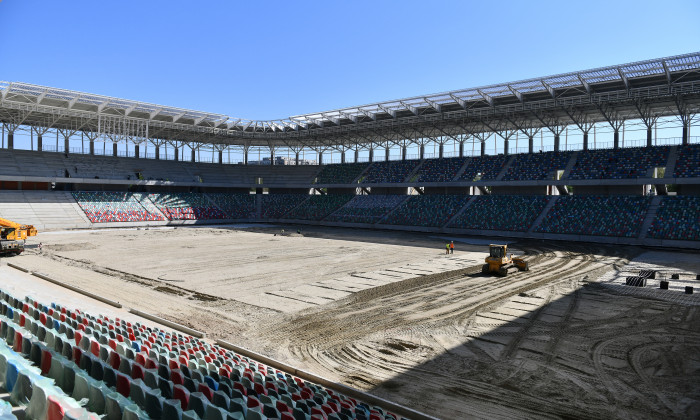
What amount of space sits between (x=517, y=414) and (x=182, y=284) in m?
17.2

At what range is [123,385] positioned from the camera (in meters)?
6.22

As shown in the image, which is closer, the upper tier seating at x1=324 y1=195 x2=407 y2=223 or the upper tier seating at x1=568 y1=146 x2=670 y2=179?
the upper tier seating at x1=568 y1=146 x2=670 y2=179

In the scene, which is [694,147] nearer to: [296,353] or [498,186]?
[498,186]

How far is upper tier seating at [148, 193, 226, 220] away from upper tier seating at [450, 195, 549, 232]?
3509 centimetres

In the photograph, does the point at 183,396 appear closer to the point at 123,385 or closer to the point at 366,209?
the point at 123,385

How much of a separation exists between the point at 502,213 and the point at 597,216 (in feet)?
30.6

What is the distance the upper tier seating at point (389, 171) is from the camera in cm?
6047

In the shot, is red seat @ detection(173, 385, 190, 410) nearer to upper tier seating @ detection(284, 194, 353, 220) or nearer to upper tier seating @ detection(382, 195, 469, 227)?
upper tier seating @ detection(382, 195, 469, 227)

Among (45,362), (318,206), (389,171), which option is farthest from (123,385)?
(318,206)

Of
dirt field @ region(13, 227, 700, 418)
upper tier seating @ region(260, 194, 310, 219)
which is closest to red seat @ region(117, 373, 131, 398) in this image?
dirt field @ region(13, 227, 700, 418)

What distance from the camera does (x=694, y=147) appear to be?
135 feet

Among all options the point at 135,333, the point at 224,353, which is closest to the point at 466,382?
the point at 224,353

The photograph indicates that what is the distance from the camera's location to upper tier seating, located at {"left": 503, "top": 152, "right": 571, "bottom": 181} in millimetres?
47438

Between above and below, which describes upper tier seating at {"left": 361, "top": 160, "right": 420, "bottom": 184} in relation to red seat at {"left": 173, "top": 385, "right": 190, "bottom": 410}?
above
